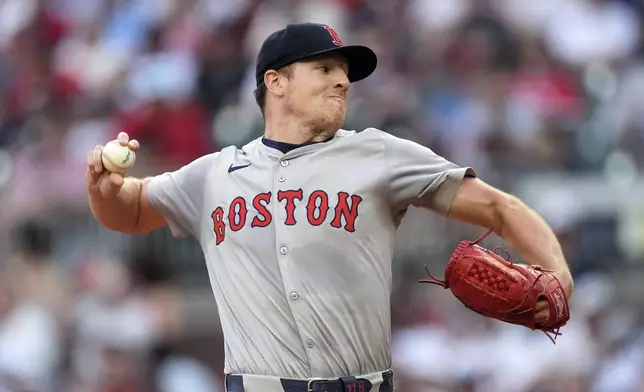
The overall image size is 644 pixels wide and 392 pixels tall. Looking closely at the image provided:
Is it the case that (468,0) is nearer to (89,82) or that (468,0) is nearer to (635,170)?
(635,170)

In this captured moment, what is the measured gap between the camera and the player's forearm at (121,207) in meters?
4.66

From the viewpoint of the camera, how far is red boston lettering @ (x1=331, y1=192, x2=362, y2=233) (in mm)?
4250

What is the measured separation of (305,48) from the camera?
4398 mm

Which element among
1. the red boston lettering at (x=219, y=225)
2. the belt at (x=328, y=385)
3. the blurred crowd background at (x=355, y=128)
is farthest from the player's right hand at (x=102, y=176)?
the blurred crowd background at (x=355, y=128)

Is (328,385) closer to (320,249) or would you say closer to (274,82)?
(320,249)

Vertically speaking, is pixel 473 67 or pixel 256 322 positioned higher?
pixel 473 67

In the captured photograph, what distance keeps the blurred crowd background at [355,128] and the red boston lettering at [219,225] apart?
3.94 metres

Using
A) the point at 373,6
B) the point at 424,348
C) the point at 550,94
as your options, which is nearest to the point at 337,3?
the point at 373,6

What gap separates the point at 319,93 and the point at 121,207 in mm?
925

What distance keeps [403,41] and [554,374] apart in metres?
3.96

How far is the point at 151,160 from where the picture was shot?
9.40 metres

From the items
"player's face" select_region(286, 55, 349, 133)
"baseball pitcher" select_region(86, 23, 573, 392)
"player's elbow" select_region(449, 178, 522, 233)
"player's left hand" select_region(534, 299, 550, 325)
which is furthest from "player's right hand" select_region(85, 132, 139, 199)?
"player's left hand" select_region(534, 299, 550, 325)

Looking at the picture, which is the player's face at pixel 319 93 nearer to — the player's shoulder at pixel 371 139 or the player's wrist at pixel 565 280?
the player's shoulder at pixel 371 139

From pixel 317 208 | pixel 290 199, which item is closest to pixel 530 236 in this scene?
pixel 317 208
